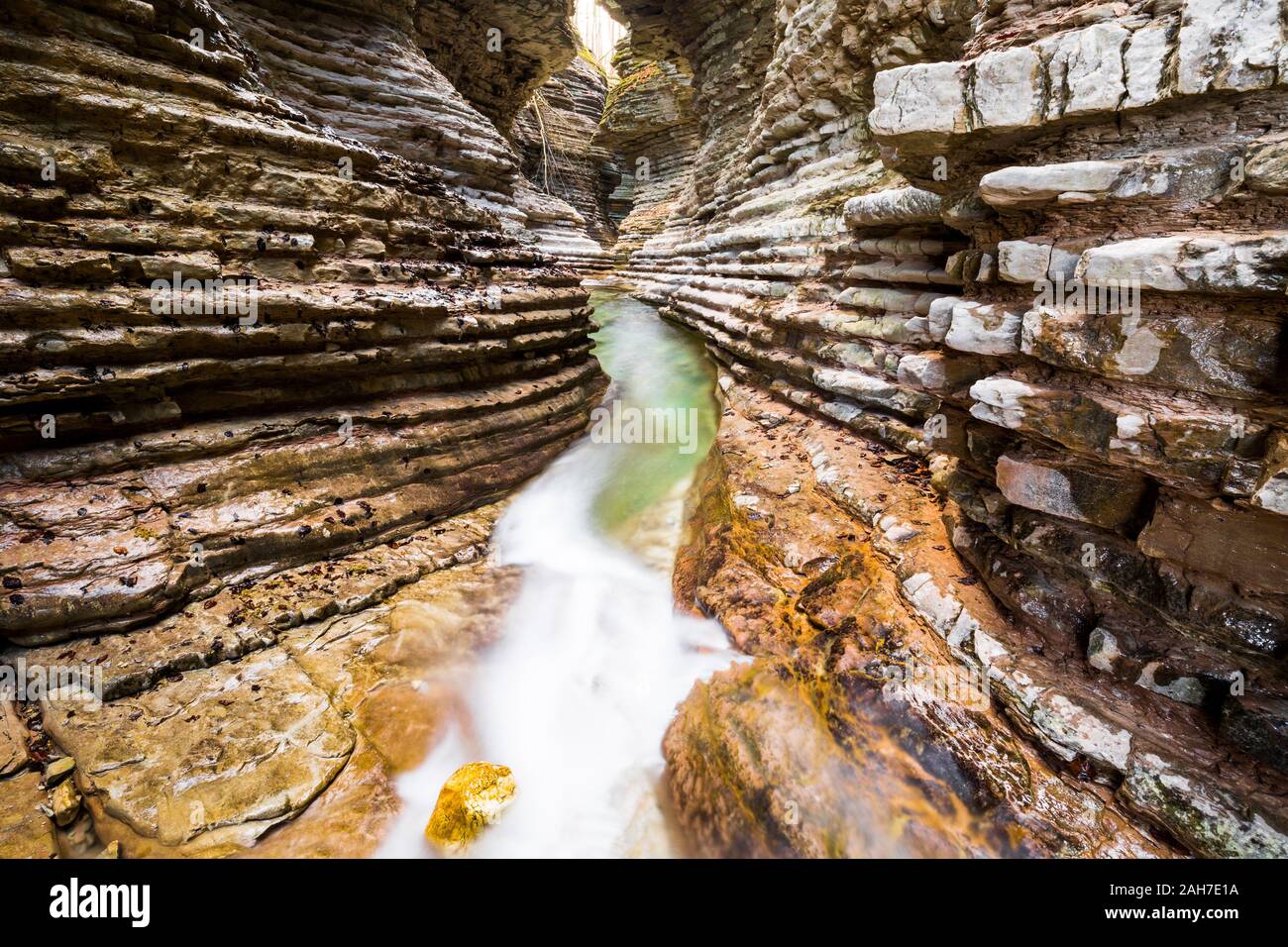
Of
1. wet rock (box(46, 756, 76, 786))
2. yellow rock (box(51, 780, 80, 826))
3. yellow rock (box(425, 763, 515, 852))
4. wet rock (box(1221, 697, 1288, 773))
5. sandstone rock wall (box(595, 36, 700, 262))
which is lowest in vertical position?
yellow rock (box(425, 763, 515, 852))

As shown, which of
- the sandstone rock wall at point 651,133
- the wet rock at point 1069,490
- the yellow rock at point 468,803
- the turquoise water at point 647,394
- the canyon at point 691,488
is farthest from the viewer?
the sandstone rock wall at point 651,133

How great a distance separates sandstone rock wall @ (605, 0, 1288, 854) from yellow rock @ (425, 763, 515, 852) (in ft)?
5.95

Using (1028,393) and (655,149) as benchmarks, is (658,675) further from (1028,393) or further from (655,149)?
(655,149)

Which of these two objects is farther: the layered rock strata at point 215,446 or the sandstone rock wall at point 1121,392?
the layered rock strata at point 215,446

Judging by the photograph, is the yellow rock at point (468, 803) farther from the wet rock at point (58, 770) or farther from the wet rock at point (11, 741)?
the wet rock at point (11, 741)

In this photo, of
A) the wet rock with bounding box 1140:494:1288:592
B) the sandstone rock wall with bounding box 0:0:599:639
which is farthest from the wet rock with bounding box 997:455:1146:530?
the sandstone rock wall with bounding box 0:0:599:639

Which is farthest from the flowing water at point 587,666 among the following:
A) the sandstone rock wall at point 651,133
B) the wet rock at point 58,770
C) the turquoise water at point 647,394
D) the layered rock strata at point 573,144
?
the layered rock strata at point 573,144

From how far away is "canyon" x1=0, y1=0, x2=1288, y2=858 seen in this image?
2213 mm

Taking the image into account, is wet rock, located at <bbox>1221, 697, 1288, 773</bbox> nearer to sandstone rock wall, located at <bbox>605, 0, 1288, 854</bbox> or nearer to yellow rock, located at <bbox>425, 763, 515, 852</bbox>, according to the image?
sandstone rock wall, located at <bbox>605, 0, 1288, 854</bbox>

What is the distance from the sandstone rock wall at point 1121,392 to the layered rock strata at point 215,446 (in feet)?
9.18

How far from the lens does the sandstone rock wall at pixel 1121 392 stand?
2.06 metres

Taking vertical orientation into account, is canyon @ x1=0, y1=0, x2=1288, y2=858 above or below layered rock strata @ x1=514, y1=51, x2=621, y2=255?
below

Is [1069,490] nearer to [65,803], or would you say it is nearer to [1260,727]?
[1260,727]

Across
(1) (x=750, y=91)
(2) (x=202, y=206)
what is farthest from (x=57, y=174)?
(1) (x=750, y=91)
